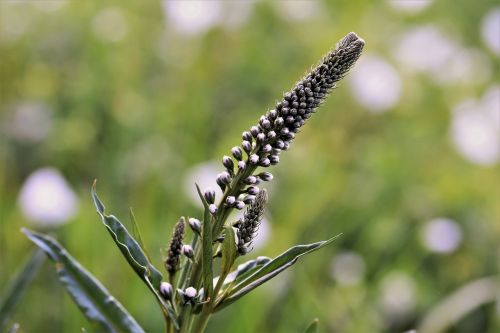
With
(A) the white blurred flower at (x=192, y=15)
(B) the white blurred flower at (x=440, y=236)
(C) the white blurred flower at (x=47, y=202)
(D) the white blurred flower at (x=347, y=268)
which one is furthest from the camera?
(A) the white blurred flower at (x=192, y=15)

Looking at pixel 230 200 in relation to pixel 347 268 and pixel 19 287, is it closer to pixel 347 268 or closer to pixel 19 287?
pixel 19 287

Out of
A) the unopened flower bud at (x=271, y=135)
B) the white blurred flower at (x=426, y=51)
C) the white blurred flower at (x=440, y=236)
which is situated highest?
the white blurred flower at (x=426, y=51)

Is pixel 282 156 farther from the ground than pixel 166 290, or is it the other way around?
pixel 282 156

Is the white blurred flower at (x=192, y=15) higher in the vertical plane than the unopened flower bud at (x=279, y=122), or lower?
higher

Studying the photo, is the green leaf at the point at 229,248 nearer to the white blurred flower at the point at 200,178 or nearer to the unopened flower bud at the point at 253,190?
the unopened flower bud at the point at 253,190

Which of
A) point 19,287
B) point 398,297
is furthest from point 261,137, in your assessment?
point 398,297

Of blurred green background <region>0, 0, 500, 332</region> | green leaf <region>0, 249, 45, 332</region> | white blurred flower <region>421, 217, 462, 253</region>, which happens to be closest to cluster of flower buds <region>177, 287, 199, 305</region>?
green leaf <region>0, 249, 45, 332</region>

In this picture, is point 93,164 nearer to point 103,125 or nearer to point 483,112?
point 103,125

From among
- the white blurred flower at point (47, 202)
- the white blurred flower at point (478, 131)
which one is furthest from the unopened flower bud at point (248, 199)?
the white blurred flower at point (478, 131)
